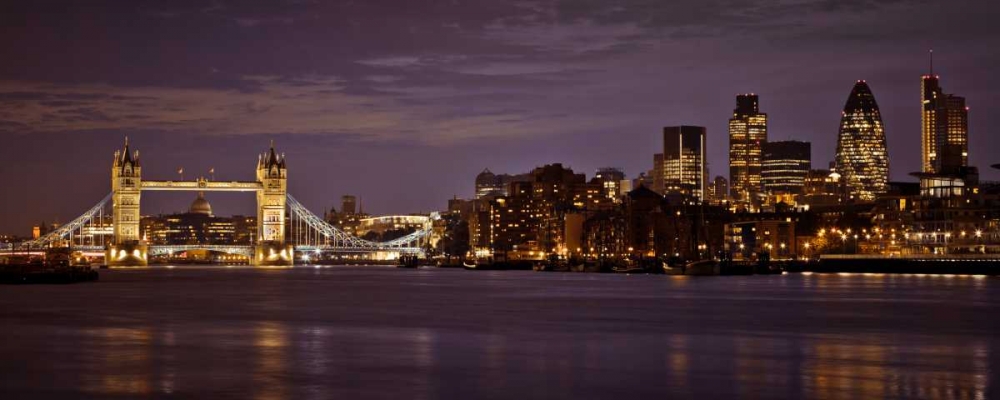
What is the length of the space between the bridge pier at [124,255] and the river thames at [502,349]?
135149 millimetres

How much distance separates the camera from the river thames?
94.4 feet

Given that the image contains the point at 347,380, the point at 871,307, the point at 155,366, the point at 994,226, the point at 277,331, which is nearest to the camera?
the point at 347,380

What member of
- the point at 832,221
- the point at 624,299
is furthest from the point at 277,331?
the point at 832,221

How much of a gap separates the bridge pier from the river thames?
13515cm

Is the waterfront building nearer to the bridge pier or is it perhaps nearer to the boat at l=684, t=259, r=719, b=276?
the boat at l=684, t=259, r=719, b=276

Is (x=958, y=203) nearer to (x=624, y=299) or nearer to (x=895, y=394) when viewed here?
(x=624, y=299)

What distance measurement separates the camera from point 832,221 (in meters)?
190

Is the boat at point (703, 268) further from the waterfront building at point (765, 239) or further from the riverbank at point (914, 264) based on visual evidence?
the waterfront building at point (765, 239)

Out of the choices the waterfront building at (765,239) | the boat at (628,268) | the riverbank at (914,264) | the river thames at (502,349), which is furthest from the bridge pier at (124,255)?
the river thames at (502,349)

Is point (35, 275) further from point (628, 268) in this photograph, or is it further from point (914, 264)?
point (914, 264)

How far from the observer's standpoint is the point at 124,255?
199 meters

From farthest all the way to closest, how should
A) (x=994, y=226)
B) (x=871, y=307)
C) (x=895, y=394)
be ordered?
(x=994, y=226) < (x=871, y=307) < (x=895, y=394)

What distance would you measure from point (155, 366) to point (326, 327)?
14633 millimetres

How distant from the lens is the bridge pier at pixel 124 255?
19800 centimetres
